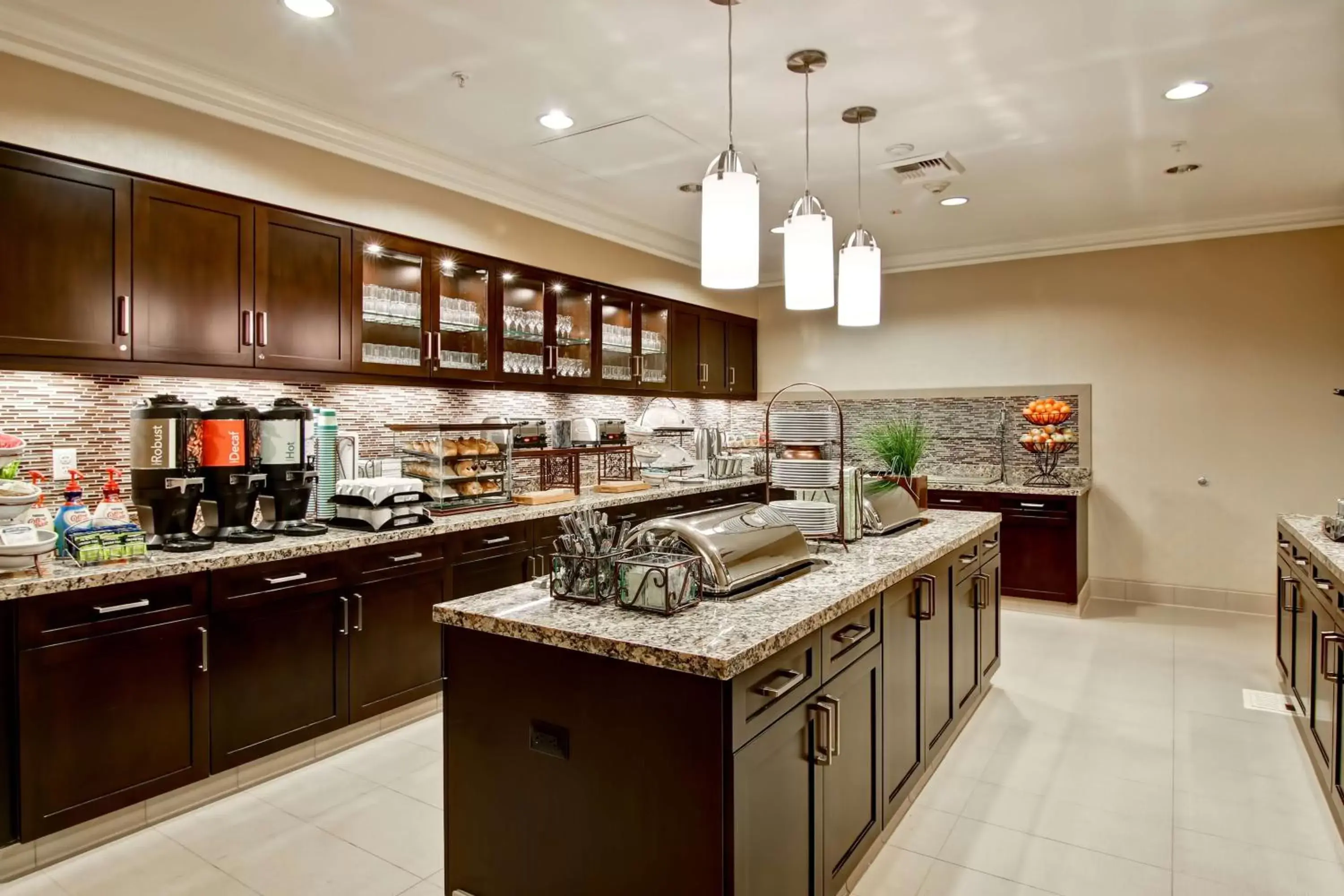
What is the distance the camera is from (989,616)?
3.78 metres

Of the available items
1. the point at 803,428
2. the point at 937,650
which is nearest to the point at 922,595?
the point at 937,650

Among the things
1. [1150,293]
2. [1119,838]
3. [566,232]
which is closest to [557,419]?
[566,232]

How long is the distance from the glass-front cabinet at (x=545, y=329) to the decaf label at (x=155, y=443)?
2015mm

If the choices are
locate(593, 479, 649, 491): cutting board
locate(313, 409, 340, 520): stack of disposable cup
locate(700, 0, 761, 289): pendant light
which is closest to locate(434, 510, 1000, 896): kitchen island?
locate(700, 0, 761, 289): pendant light

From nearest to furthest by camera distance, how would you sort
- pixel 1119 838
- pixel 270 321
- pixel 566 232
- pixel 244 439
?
pixel 1119 838, pixel 244 439, pixel 270 321, pixel 566 232

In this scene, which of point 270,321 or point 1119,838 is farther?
point 270,321

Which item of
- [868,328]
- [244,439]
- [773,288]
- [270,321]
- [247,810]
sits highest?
[773,288]

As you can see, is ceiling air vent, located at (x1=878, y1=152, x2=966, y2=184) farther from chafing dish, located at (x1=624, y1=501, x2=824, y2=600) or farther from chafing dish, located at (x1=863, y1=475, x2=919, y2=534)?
chafing dish, located at (x1=624, y1=501, x2=824, y2=600)

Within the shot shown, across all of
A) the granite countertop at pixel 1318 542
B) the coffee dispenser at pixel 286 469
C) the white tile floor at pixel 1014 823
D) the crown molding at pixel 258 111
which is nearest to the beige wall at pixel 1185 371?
the granite countertop at pixel 1318 542

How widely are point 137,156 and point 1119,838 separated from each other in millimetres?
4417

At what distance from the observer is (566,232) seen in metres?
5.20

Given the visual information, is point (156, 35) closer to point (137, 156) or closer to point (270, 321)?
point (137, 156)

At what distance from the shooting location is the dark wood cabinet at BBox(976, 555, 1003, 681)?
3.56 m

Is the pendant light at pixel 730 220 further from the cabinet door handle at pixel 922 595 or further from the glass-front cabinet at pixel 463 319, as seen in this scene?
the glass-front cabinet at pixel 463 319
